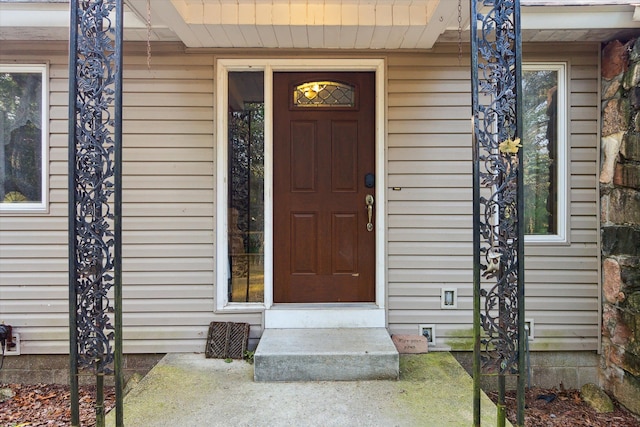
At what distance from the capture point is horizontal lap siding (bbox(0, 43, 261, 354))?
10.1ft

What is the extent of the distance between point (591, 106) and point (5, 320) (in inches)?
192

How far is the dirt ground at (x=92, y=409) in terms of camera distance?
267 centimetres

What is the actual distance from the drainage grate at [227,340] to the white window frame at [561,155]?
2.35 metres

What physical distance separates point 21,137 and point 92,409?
2.13m

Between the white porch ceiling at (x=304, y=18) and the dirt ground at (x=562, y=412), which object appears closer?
the white porch ceiling at (x=304, y=18)

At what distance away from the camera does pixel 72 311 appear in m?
1.91

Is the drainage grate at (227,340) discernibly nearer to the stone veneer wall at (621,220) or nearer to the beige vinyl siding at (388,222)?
the beige vinyl siding at (388,222)

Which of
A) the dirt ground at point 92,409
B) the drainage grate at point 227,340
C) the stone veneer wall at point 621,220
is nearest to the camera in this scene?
the dirt ground at point 92,409

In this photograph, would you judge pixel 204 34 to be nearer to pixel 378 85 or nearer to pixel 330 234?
pixel 378 85

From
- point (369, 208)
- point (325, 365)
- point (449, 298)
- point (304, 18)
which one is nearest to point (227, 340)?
point (325, 365)

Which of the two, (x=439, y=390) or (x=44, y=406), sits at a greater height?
(x=439, y=390)

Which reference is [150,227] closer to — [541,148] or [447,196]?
[447,196]

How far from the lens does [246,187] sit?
3.21m

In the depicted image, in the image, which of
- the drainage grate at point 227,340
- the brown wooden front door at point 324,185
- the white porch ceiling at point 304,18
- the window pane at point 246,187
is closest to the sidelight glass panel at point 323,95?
the brown wooden front door at point 324,185
